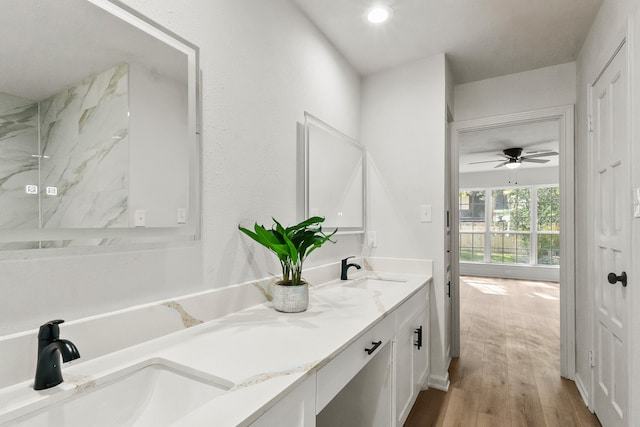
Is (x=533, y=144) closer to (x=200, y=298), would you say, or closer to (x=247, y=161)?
(x=247, y=161)

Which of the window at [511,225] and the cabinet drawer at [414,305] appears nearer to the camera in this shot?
the cabinet drawer at [414,305]

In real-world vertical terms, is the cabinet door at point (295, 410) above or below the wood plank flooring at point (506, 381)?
above

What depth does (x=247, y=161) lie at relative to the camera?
144 centimetres

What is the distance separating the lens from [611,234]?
66.6 inches

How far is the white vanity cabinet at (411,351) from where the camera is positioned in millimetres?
1609

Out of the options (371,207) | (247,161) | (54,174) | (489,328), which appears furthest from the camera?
(489,328)

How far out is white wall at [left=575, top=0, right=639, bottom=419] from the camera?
171cm

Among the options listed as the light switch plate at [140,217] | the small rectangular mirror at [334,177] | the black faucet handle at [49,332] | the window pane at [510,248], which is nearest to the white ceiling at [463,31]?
the small rectangular mirror at [334,177]

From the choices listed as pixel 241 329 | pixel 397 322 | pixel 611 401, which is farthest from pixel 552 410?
pixel 241 329

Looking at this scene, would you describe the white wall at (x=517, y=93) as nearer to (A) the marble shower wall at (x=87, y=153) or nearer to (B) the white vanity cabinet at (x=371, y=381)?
(B) the white vanity cabinet at (x=371, y=381)

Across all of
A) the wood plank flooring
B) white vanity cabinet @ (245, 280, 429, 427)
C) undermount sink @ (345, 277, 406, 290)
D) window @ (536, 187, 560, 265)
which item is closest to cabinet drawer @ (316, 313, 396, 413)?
white vanity cabinet @ (245, 280, 429, 427)

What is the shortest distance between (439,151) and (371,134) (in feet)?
1.85

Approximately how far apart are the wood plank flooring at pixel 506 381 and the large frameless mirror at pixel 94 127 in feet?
6.04

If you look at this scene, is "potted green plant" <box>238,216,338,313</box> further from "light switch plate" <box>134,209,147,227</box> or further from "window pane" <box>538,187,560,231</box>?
"window pane" <box>538,187,560,231</box>
